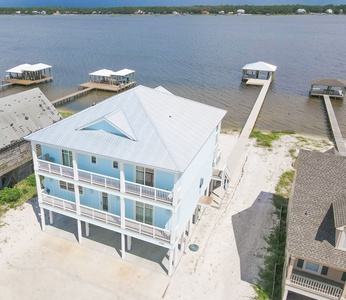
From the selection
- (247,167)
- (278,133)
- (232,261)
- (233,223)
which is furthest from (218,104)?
(232,261)

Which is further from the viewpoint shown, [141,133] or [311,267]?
[141,133]

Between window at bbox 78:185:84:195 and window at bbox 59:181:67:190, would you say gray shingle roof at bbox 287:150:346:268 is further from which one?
window at bbox 59:181:67:190

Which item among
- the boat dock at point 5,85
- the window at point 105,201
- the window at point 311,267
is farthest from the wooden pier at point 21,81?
the window at point 311,267

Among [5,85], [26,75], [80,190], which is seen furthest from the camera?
[26,75]

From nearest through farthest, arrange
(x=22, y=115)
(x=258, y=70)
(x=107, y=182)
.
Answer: (x=107, y=182)
(x=22, y=115)
(x=258, y=70)

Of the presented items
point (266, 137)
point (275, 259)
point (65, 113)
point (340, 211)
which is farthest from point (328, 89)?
point (340, 211)

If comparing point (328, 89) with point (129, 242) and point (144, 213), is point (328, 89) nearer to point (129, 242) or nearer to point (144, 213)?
point (144, 213)

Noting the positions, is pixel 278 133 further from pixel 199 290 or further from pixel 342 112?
pixel 199 290

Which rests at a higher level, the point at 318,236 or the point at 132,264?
the point at 318,236
